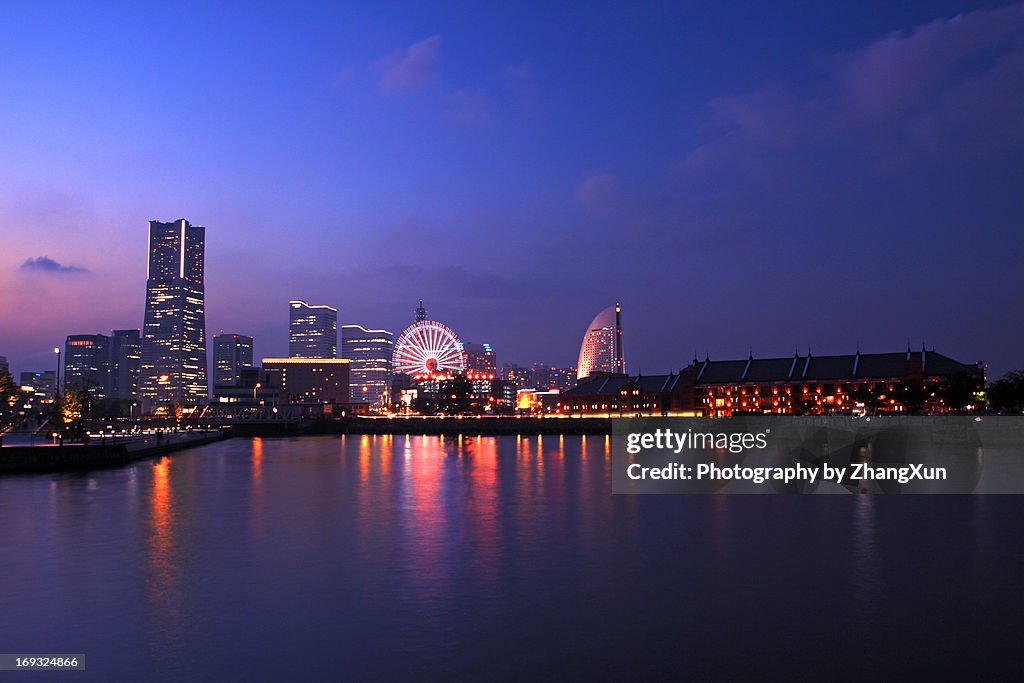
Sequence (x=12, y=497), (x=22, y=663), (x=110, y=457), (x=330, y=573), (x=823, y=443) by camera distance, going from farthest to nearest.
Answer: (x=823, y=443) → (x=110, y=457) → (x=12, y=497) → (x=330, y=573) → (x=22, y=663)

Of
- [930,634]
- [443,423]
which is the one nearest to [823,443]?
[930,634]

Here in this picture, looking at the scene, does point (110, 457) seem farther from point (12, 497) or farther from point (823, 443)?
point (823, 443)

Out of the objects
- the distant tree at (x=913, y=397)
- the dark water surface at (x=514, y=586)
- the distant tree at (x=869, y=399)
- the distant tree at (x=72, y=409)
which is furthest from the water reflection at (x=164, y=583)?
the distant tree at (x=869, y=399)

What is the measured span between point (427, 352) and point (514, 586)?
16982 centimetres

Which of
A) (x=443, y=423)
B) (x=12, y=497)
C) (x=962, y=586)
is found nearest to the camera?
(x=962, y=586)

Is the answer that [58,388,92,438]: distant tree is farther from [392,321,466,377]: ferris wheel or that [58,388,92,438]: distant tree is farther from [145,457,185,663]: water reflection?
[392,321,466,377]: ferris wheel

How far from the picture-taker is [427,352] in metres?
194

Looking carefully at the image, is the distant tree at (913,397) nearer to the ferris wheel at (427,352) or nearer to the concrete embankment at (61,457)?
the ferris wheel at (427,352)

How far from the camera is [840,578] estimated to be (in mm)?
25859

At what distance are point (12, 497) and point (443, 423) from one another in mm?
149683

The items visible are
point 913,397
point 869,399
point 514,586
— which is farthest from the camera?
point 869,399

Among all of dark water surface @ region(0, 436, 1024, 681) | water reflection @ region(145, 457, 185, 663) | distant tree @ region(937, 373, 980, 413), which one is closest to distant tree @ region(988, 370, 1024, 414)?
distant tree @ region(937, 373, 980, 413)

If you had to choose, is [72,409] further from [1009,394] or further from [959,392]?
[959,392]

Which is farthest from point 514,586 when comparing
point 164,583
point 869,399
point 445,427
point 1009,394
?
point 445,427
